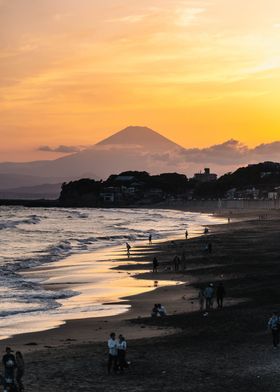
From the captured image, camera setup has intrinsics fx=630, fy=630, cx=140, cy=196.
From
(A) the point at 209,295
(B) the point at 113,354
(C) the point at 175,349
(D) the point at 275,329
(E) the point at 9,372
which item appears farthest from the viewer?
(A) the point at 209,295

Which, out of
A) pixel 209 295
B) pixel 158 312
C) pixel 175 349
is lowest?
pixel 175 349

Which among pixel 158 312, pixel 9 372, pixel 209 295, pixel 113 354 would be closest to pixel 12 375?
pixel 9 372

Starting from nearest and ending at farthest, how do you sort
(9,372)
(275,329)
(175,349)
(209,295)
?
(9,372) → (275,329) → (175,349) → (209,295)

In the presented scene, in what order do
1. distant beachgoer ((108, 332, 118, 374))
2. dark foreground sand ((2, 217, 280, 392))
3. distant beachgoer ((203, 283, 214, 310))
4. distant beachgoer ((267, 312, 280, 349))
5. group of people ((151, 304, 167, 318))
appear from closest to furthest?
dark foreground sand ((2, 217, 280, 392)) < distant beachgoer ((108, 332, 118, 374)) < distant beachgoer ((267, 312, 280, 349)) < group of people ((151, 304, 167, 318)) < distant beachgoer ((203, 283, 214, 310))

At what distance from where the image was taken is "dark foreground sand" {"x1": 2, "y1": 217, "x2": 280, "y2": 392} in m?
15.2

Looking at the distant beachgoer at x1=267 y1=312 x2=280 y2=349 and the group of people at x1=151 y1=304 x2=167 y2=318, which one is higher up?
the distant beachgoer at x1=267 y1=312 x2=280 y2=349

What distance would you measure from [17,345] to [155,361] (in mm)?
4862

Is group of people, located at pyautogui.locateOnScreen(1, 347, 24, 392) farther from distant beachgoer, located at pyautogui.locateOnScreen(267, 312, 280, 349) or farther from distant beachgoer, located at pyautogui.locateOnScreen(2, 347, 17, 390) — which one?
distant beachgoer, located at pyautogui.locateOnScreen(267, 312, 280, 349)

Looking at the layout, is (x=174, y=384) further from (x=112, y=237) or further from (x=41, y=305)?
(x=112, y=237)

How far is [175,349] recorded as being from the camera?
18484mm

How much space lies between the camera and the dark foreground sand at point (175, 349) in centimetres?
1520

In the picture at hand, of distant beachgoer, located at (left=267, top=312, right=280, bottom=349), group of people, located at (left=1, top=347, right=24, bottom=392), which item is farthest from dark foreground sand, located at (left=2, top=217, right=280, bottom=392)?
group of people, located at (left=1, top=347, right=24, bottom=392)

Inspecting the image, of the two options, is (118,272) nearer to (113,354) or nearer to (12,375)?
(113,354)

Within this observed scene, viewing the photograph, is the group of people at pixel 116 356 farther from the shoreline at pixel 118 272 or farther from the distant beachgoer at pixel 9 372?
the shoreline at pixel 118 272
